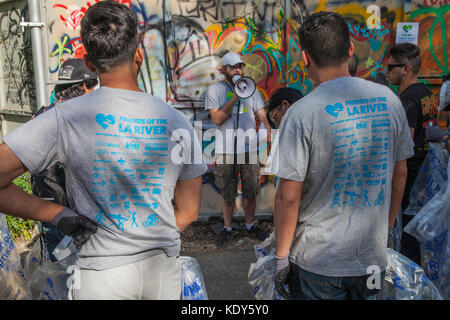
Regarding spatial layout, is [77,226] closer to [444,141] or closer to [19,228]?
[444,141]

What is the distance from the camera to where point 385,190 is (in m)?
1.92

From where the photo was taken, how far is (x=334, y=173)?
1834 mm

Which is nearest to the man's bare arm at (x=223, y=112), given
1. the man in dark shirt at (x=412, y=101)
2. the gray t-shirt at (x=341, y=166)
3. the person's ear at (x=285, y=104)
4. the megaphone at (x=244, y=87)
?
the megaphone at (x=244, y=87)

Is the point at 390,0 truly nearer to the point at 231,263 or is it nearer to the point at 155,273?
the point at 231,263

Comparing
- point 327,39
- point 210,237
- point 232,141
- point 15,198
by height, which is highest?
point 327,39

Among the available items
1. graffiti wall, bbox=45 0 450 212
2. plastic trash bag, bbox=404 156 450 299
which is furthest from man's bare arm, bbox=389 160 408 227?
graffiti wall, bbox=45 0 450 212

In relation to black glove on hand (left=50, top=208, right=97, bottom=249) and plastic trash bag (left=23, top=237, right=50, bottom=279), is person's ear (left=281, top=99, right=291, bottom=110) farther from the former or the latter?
plastic trash bag (left=23, top=237, right=50, bottom=279)

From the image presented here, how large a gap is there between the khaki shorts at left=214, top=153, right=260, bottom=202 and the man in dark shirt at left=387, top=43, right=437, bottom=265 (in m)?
1.85

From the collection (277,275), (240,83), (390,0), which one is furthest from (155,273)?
(390,0)

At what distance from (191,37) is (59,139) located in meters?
3.88

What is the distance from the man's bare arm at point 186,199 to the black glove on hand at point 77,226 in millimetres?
433

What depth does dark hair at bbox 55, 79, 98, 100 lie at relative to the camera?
305cm

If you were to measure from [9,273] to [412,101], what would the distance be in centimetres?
344

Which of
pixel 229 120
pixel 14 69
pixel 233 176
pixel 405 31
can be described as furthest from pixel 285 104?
pixel 14 69
